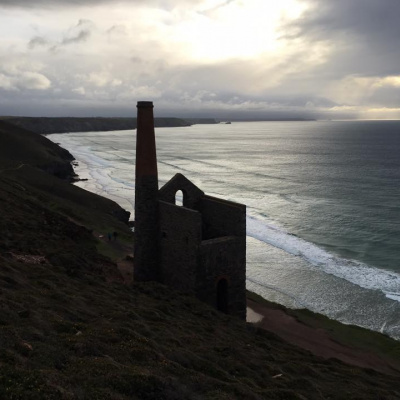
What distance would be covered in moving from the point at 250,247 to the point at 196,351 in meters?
28.0

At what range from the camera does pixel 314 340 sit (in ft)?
79.2

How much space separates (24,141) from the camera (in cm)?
8650

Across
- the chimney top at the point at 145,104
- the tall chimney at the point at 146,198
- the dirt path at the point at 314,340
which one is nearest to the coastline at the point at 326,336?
the dirt path at the point at 314,340

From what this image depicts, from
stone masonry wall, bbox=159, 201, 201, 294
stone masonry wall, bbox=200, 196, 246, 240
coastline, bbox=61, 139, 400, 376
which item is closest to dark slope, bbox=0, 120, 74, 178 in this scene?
stone masonry wall, bbox=159, 201, 201, 294

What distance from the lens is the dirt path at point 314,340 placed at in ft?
73.0

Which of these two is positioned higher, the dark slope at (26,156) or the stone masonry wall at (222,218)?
the dark slope at (26,156)

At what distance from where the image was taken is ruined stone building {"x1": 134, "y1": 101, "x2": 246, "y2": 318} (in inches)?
898

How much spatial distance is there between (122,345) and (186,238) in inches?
415

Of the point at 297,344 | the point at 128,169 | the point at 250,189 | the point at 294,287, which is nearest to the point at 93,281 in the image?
the point at 297,344

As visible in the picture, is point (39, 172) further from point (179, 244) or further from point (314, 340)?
point (314, 340)

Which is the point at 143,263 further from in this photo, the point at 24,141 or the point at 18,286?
the point at 24,141

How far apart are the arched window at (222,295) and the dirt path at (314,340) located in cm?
242

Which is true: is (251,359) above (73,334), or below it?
below

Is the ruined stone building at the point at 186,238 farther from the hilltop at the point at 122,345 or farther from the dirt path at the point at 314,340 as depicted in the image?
the dirt path at the point at 314,340
